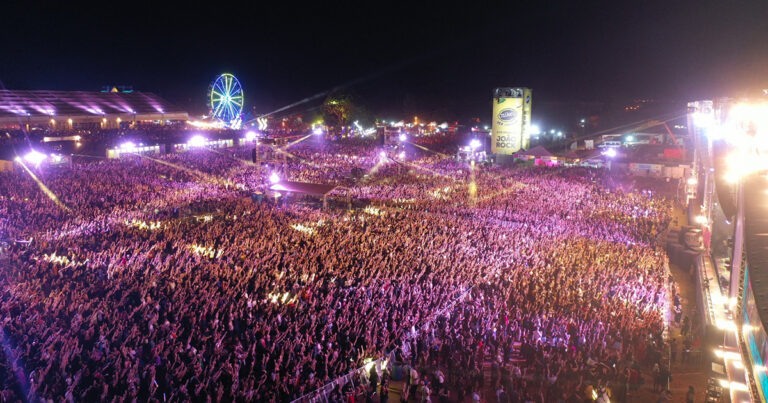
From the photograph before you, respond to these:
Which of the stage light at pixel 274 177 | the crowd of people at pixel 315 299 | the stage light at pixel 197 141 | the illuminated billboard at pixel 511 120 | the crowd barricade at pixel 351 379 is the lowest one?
the crowd barricade at pixel 351 379

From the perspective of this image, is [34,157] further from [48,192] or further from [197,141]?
[197,141]

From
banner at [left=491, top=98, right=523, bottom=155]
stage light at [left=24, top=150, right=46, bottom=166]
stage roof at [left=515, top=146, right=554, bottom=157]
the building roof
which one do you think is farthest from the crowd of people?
banner at [left=491, top=98, right=523, bottom=155]

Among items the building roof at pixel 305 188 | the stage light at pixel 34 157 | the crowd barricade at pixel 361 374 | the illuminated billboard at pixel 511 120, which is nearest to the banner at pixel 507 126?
the illuminated billboard at pixel 511 120

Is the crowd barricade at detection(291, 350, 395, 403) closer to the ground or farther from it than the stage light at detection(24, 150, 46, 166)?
closer to the ground

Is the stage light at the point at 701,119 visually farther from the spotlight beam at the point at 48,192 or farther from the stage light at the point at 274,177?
the spotlight beam at the point at 48,192

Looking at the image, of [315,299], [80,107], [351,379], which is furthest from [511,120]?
[80,107]

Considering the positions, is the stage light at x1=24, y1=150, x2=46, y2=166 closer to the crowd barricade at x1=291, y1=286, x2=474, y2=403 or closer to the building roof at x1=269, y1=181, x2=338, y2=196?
the building roof at x1=269, y1=181, x2=338, y2=196

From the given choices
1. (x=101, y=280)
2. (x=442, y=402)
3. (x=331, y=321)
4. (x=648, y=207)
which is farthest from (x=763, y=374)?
(x=648, y=207)
